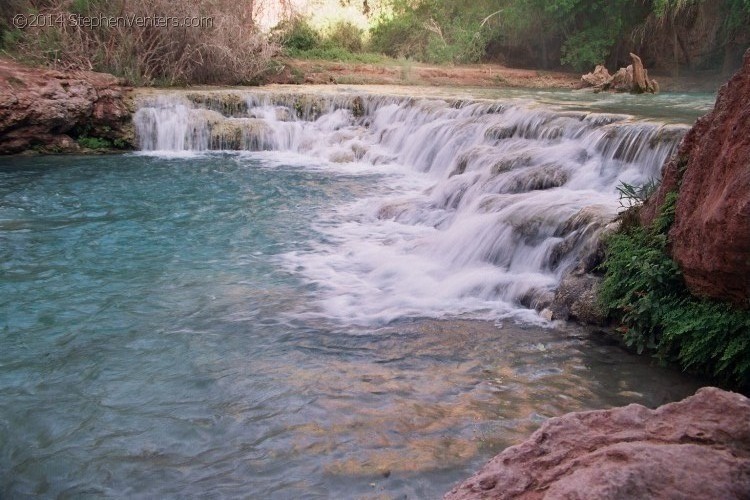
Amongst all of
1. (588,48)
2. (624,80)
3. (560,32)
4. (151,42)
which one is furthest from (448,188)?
(560,32)

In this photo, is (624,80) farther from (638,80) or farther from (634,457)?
(634,457)

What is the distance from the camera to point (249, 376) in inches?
171

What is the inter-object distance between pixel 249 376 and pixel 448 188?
521 centimetres

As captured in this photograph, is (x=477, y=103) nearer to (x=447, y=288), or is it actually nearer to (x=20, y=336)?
(x=447, y=288)

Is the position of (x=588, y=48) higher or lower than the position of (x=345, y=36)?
lower

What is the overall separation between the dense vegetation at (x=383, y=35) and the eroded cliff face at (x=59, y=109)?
1365mm

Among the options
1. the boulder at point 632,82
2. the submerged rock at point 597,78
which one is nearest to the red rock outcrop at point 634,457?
the boulder at point 632,82

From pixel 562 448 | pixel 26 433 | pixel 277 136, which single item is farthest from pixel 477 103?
pixel 562 448

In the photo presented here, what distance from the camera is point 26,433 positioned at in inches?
146

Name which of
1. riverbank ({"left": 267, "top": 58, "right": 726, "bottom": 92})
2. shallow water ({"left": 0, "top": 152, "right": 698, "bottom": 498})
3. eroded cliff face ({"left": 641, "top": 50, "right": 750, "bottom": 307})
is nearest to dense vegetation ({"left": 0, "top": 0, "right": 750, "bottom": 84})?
riverbank ({"left": 267, "top": 58, "right": 726, "bottom": 92})

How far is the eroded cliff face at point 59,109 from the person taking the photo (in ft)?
41.2

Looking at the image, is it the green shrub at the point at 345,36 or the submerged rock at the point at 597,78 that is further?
the green shrub at the point at 345,36

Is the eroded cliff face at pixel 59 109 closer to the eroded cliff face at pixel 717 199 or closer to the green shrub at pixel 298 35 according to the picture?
the green shrub at pixel 298 35

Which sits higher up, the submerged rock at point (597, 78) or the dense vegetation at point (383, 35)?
the dense vegetation at point (383, 35)
